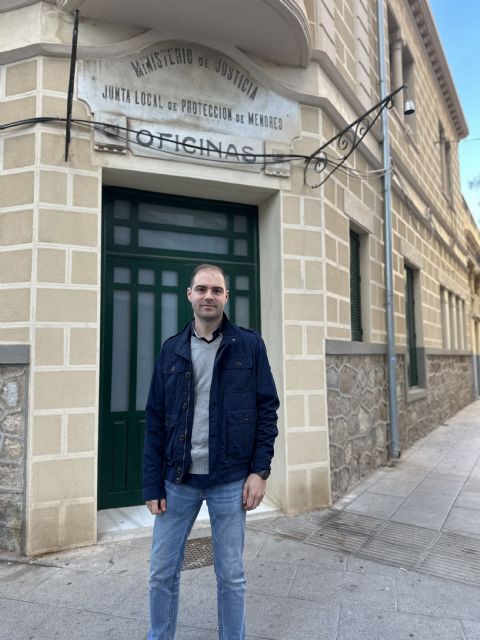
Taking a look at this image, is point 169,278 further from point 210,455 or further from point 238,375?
Answer: point 210,455

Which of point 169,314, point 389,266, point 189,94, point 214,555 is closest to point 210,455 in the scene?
point 214,555

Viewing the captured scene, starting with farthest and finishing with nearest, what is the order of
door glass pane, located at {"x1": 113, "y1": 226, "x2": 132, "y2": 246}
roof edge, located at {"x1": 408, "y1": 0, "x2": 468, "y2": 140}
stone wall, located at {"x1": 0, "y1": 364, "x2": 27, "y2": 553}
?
1. roof edge, located at {"x1": 408, "y1": 0, "x2": 468, "y2": 140}
2. door glass pane, located at {"x1": 113, "y1": 226, "x2": 132, "y2": 246}
3. stone wall, located at {"x1": 0, "y1": 364, "x2": 27, "y2": 553}

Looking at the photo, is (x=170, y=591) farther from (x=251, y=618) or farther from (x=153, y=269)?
(x=153, y=269)

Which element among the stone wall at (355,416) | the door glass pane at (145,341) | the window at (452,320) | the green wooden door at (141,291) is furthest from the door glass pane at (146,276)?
the window at (452,320)

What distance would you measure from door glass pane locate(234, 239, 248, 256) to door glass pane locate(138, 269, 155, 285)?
98 centimetres

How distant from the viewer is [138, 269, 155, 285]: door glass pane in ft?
15.5

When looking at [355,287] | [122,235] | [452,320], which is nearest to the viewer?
[122,235]

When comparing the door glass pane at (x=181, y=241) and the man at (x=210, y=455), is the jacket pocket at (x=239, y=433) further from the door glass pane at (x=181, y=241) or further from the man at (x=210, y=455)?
the door glass pane at (x=181, y=241)

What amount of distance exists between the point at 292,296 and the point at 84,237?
2.07 m

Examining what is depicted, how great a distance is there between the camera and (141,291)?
4730 mm

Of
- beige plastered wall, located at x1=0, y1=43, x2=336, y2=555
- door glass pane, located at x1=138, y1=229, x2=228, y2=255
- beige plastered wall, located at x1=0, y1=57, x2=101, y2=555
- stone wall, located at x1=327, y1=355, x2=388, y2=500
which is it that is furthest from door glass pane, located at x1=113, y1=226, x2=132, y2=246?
stone wall, located at x1=327, y1=355, x2=388, y2=500

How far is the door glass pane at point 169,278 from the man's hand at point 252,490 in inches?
114

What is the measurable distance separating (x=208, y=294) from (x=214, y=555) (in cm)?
125

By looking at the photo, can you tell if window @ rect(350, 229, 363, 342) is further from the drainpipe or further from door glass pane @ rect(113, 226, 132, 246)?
door glass pane @ rect(113, 226, 132, 246)
